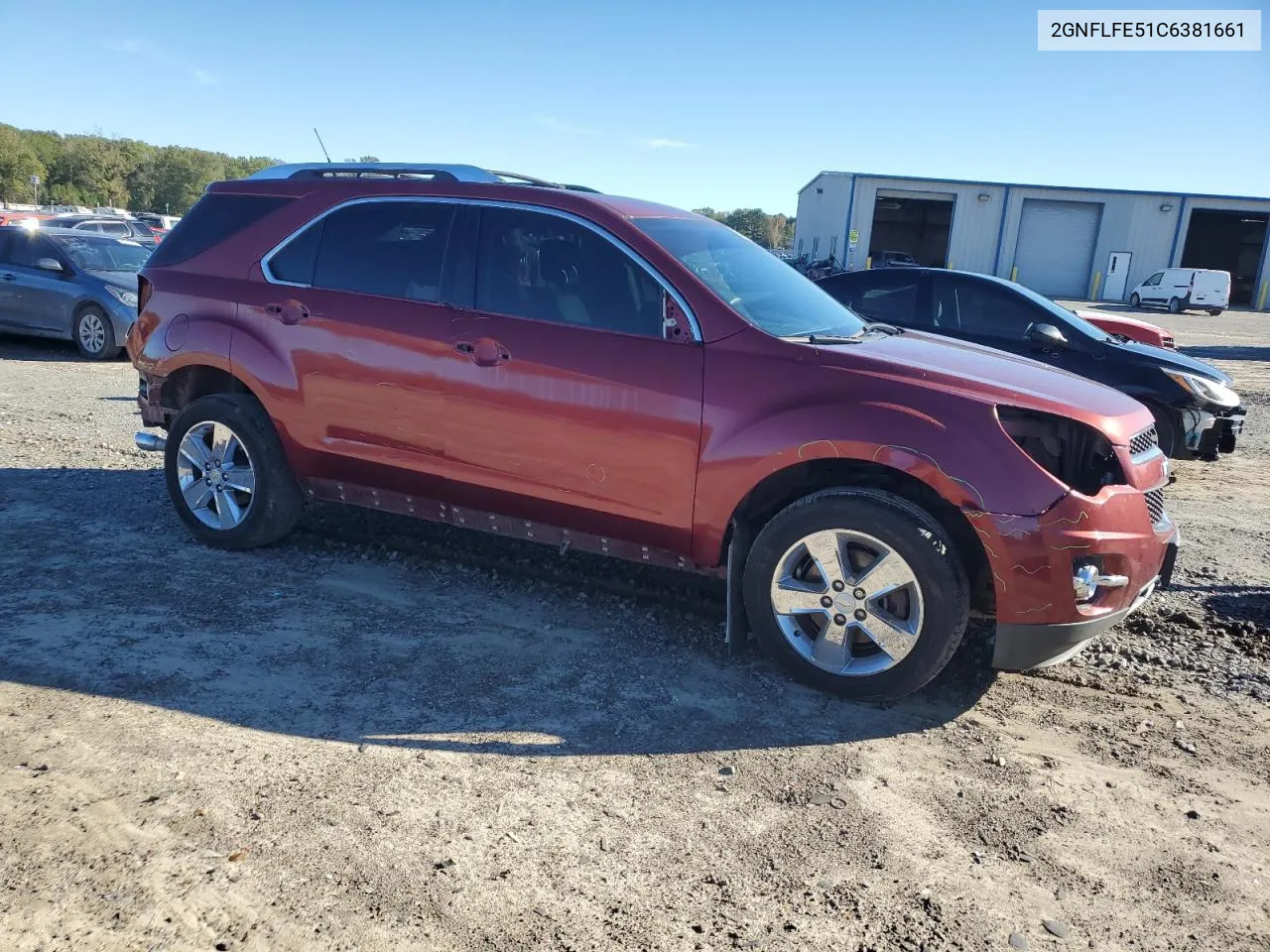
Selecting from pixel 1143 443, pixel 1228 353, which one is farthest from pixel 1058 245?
pixel 1143 443

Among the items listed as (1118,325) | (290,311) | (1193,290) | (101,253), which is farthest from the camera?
(1193,290)

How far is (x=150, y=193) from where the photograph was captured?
9200cm

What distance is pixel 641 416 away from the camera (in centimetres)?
401

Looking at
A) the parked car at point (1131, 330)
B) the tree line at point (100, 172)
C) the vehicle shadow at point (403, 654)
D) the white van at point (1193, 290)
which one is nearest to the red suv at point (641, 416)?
the vehicle shadow at point (403, 654)

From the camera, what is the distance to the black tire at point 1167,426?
25.5 feet

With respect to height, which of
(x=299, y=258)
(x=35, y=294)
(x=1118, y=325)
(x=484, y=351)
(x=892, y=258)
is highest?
(x=892, y=258)

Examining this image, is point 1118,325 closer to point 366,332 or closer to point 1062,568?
point 1062,568

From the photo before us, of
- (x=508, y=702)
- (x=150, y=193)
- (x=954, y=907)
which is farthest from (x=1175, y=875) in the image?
(x=150, y=193)

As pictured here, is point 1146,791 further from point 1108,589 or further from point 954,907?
point 954,907

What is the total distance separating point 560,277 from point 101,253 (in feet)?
36.3

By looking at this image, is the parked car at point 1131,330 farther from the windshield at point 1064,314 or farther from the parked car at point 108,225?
the parked car at point 108,225

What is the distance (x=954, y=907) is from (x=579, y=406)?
240 centimetres

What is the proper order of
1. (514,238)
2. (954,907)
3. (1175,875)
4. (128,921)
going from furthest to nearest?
(514,238) < (1175,875) < (954,907) < (128,921)

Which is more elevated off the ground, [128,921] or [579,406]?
[579,406]
